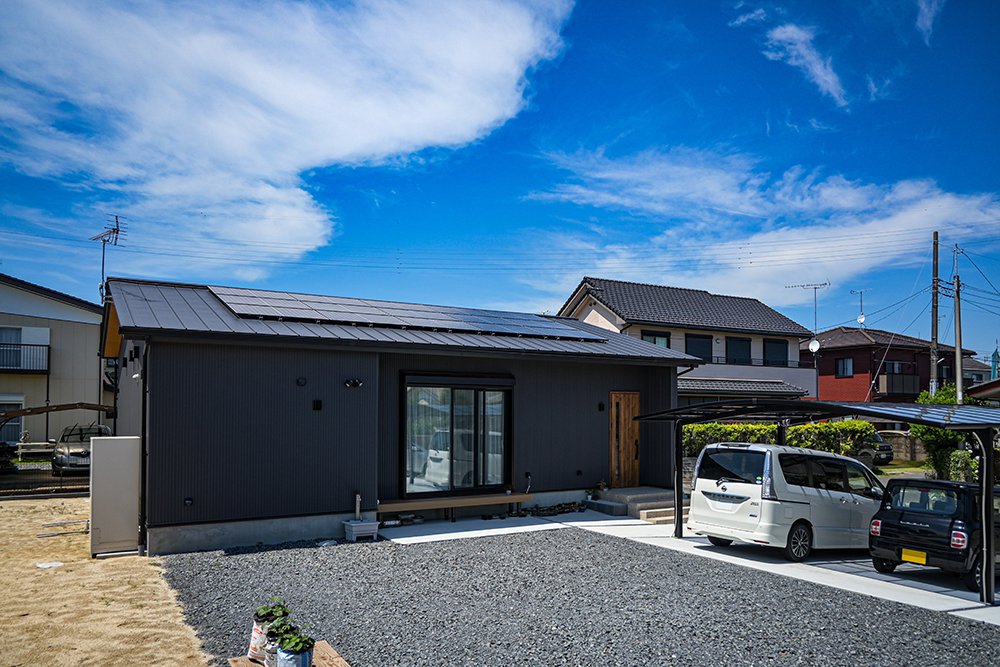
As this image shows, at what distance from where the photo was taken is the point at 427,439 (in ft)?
38.2

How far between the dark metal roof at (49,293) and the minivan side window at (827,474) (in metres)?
24.6

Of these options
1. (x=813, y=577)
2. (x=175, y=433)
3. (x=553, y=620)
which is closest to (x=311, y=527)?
(x=175, y=433)

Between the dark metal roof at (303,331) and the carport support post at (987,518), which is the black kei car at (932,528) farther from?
the dark metal roof at (303,331)

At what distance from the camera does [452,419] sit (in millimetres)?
11891

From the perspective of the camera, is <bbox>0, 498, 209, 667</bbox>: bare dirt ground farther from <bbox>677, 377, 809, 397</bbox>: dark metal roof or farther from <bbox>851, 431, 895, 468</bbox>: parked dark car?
<bbox>677, 377, 809, 397</bbox>: dark metal roof

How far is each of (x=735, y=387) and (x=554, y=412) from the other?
64.2ft

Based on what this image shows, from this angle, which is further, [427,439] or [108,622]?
[427,439]

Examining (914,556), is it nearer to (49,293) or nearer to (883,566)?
(883,566)

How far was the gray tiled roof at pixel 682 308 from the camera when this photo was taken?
98.6 ft

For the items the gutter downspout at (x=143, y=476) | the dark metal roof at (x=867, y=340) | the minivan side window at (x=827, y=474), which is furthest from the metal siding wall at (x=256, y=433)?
the dark metal roof at (x=867, y=340)

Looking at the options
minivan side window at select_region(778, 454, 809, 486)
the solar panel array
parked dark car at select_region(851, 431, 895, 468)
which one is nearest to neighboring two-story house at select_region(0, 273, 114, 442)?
the solar panel array

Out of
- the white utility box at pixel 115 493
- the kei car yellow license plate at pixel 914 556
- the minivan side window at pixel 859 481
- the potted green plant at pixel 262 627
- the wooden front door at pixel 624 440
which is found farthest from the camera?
the wooden front door at pixel 624 440

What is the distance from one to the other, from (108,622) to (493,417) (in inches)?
283

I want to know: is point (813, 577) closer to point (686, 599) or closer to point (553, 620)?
point (686, 599)
